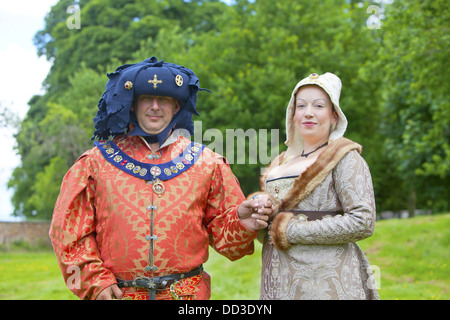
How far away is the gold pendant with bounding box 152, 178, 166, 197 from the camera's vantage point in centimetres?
289

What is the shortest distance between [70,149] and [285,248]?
44.4 feet

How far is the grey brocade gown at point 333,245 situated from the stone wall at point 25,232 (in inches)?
512

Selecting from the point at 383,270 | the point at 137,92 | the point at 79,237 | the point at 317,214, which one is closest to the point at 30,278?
the point at 383,270

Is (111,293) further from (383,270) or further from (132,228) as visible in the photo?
(383,270)

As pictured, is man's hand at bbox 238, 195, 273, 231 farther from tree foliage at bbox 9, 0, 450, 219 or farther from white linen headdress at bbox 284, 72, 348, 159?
tree foliage at bbox 9, 0, 450, 219

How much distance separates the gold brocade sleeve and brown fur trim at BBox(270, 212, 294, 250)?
94cm

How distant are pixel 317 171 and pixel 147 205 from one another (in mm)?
996

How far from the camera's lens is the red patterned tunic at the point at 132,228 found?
9.14 ft

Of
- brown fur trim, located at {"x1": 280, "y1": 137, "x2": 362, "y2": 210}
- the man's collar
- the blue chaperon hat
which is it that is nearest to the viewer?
brown fur trim, located at {"x1": 280, "y1": 137, "x2": 362, "y2": 210}

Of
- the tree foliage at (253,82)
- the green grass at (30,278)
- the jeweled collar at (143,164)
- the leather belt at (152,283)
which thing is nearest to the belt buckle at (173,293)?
the leather belt at (152,283)

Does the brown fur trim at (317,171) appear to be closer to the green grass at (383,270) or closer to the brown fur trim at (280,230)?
the brown fur trim at (280,230)

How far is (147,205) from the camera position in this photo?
2.86m

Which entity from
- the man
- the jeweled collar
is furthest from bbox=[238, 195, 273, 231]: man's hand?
the jeweled collar
